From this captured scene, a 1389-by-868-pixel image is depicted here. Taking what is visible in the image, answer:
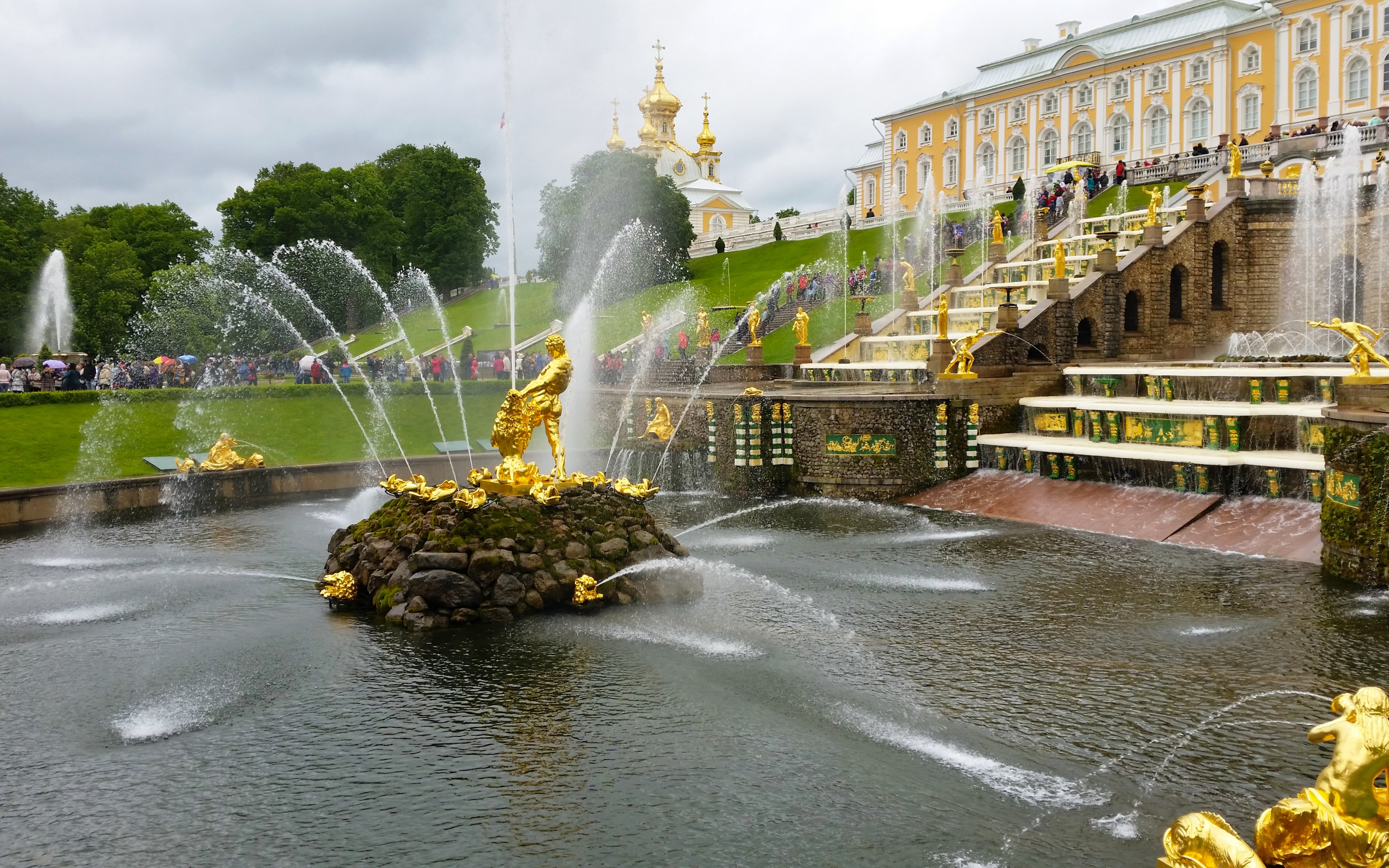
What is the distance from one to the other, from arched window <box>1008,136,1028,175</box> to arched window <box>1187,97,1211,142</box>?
10.9 metres

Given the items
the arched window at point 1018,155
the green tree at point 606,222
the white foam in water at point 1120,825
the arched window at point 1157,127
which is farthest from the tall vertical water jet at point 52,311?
the white foam in water at point 1120,825

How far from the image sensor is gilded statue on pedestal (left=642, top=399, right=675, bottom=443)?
3020 cm

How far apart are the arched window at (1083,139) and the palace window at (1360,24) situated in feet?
49.7

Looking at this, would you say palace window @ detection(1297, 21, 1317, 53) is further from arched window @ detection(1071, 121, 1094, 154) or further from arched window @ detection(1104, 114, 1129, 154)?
arched window @ detection(1071, 121, 1094, 154)

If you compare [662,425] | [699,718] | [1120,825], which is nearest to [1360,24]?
[662,425]

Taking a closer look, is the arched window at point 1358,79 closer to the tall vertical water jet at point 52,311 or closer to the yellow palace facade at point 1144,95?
the yellow palace facade at point 1144,95

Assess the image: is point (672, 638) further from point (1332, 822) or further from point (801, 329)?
point (801, 329)

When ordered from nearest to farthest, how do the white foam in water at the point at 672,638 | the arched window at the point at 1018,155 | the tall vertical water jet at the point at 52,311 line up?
1. the white foam in water at the point at 672,638
2. the tall vertical water jet at the point at 52,311
3. the arched window at the point at 1018,155

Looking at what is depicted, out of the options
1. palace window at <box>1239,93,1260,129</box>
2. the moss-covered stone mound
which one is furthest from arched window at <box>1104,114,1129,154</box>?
the moss-covered stone mound

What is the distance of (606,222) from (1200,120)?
34286mm

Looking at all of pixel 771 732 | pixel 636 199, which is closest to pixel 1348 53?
pixel 636 199

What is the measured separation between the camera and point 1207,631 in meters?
13.0

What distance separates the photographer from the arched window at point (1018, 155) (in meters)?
70.6

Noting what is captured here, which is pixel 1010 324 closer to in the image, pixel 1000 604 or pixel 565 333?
pixel 1000 604
